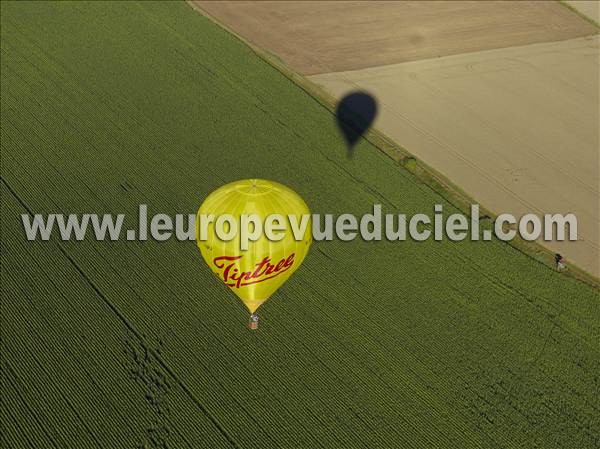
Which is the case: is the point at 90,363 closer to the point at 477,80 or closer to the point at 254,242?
the point at 254,242

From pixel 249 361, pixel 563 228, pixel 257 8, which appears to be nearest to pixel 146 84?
pixel 257 8

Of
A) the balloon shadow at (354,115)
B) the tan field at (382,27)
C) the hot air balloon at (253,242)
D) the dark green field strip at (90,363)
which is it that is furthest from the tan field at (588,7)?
the dark green field strip at (90,363)

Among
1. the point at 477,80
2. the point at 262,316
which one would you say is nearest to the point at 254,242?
the point at 262,316

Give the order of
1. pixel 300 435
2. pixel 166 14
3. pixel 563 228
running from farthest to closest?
pixel 166 14, pixel 563 228, pixel 300 435

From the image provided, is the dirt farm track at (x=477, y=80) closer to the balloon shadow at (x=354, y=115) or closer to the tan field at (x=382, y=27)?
the tan field at (x=382, y=27)

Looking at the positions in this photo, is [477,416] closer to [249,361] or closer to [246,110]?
[249,361]

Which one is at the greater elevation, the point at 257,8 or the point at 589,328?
the point at 257,8
